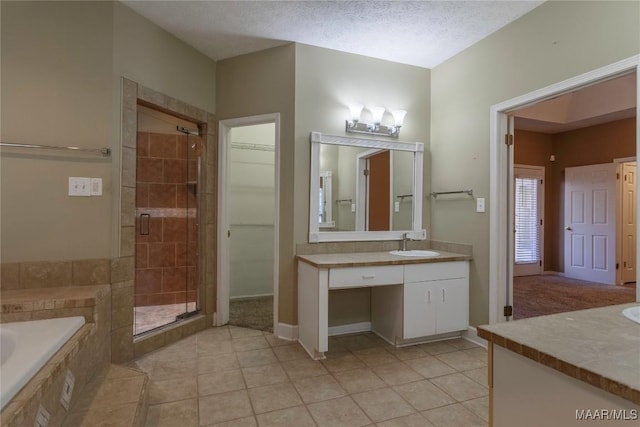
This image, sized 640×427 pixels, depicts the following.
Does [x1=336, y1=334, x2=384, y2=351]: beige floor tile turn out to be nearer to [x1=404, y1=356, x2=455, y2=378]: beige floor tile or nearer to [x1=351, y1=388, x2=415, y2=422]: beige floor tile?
[x1=404, y1=356, x2=455, y2=378]: beige floor tile

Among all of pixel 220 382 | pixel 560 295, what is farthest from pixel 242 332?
pixel 560 295

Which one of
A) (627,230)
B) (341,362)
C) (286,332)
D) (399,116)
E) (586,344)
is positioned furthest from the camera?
(627,230)

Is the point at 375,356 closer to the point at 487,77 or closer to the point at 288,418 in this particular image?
the point at 288,418

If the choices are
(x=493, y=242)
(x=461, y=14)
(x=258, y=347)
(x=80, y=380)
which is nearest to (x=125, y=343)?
(x=80, y=380)

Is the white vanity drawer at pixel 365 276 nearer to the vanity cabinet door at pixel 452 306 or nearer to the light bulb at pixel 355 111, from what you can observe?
the vanity cabinet door at pixel 452 306

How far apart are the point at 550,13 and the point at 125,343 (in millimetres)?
3791

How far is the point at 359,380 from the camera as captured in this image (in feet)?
7.13

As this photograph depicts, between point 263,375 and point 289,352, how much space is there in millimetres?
410

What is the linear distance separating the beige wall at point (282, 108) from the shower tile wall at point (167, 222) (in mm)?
795

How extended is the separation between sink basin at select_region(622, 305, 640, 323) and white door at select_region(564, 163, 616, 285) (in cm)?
524

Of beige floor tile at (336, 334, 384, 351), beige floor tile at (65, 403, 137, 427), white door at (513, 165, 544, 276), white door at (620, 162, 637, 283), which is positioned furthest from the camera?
white door at (513, 165, 544, 276)

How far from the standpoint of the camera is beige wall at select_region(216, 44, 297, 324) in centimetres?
291

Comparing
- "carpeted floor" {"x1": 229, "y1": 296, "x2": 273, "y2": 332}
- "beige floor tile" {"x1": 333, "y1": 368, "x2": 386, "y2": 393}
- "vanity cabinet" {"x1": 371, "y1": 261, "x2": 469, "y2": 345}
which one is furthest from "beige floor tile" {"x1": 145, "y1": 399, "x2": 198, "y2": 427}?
"vanity cabinet" {"x1": 371, "y1": 261, "x2": 469, "y2": 345}

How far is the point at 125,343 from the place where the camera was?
7.79 ft
